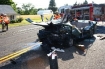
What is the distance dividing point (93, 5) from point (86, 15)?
4.95 ft

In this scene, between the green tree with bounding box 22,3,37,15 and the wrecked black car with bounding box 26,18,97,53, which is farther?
the green tree with bounding box 22,3,37,15

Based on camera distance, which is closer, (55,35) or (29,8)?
(55,35)

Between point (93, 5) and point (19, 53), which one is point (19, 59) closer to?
point (19, 53)

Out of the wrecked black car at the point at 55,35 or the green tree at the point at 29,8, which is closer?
the wrecked black car at the point at 55,35

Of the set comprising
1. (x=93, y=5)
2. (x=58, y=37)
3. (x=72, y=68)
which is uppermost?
(x=93, y=5)

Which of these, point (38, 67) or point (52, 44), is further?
point (52, 44)

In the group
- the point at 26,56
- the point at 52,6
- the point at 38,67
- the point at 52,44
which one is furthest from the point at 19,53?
the point at 52,6

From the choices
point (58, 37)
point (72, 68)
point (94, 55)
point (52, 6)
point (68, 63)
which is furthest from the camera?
point (52, 6)

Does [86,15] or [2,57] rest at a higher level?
[86,15]

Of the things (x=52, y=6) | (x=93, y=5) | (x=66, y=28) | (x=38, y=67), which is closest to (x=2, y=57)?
(x=38, y=67)

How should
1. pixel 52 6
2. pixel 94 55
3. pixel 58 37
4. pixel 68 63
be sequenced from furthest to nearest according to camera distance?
pixel 52 6, pixel 58 37, pixel 94 55, pixel 68 63

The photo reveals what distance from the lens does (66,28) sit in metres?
9.09

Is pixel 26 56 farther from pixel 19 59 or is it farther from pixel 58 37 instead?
pixel 58 37

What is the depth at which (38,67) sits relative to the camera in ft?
20.3
